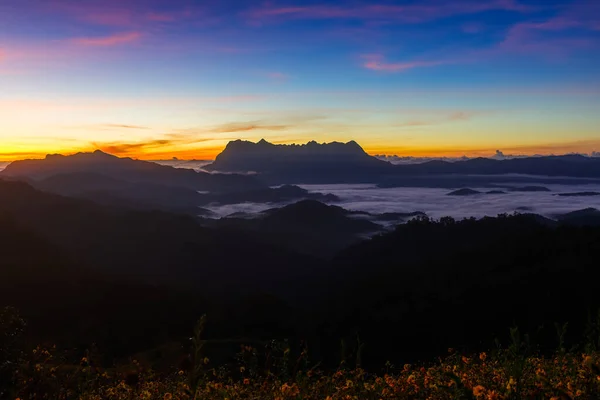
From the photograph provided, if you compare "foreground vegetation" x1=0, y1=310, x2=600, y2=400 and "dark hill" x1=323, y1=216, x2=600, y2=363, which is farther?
"dark hill" x1=323, y1=216, x2=600, y2=363

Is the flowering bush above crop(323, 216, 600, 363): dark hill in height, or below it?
above

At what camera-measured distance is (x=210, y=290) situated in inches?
7530

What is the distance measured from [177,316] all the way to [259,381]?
366ft

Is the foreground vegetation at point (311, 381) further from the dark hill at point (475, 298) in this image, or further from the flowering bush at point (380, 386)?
the dark hill at point (475, 298)

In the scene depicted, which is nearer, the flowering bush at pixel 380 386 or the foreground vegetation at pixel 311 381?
the foreground vegetation at pixel 311 381

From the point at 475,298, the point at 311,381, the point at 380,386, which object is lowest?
the point at 475,298

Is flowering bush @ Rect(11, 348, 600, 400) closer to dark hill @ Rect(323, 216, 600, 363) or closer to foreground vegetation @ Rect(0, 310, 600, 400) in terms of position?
foreground vegetation @ Rect(0, 310, 600, 400)

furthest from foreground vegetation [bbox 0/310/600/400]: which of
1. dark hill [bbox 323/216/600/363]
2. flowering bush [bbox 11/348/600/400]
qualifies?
dark hill [bbox 323/216/600/363]

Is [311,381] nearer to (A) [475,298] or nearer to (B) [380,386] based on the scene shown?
(B) [380,386]

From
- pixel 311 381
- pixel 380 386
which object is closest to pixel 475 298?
pixel 311 381

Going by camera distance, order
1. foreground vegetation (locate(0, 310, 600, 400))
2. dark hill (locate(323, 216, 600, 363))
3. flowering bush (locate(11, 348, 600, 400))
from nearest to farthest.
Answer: foreground vegetation (locate(0, 310, 600, 400))
flowering bush (locate(11, 348, 600, 400))
dark hill (locate(323, 216, 600, 363))

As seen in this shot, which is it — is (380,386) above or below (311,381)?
above

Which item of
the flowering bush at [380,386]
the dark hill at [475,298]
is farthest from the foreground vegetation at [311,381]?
the dark hill at [475,298]

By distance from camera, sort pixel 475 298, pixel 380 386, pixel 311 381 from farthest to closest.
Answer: pixel 475 298, pixel 311 381, pixel 380 386
